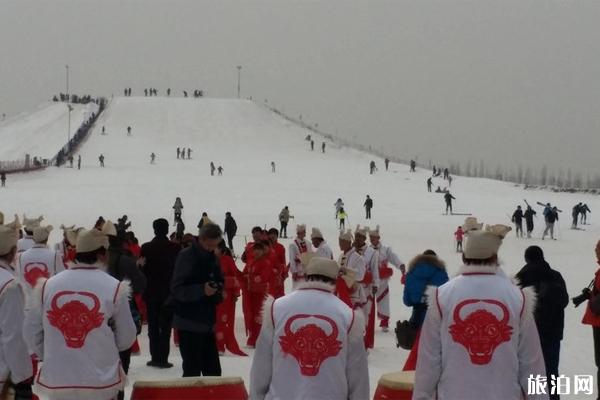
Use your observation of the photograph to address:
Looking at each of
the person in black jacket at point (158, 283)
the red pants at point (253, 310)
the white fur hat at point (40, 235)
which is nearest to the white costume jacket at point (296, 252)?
the red pants at point (253, 310)

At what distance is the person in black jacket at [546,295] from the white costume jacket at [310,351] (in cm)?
313

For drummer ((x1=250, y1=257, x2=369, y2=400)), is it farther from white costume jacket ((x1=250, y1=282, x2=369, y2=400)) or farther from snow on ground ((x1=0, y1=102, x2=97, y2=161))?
snow on ground ((x1=0, y1=102, x2=97, y2=161))

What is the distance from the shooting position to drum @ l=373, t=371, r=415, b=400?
279 inches

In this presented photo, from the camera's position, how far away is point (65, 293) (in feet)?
21.5

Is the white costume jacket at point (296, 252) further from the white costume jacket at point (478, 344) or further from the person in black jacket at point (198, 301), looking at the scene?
the white costume jacket at point (478, 344)

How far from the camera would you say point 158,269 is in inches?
461

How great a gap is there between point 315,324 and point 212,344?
11.5 ft

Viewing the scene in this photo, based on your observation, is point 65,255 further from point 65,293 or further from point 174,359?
point 65,293

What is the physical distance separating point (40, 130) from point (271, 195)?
143 feet

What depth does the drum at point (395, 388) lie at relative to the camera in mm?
7090

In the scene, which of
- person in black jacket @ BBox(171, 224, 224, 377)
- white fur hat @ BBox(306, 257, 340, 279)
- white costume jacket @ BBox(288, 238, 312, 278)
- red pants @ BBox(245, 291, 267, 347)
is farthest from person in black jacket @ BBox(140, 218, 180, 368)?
white fur hat @ BBox(306, 257, 340, 279)

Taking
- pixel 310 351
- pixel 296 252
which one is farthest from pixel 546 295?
pixel 296 252

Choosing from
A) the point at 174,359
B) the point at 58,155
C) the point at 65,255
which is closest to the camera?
the point at 174,359

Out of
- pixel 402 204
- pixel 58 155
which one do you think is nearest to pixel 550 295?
pixel 402 204
